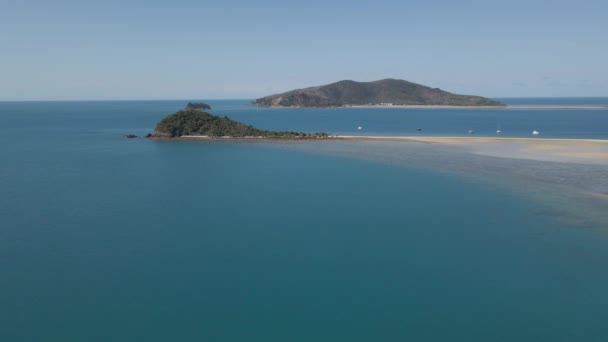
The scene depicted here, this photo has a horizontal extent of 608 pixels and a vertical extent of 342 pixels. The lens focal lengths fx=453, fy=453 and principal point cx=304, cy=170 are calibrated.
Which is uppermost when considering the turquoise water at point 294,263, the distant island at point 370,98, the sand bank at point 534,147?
the distant island at point 370,98

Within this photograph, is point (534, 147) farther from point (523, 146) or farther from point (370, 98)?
point (370, 98)

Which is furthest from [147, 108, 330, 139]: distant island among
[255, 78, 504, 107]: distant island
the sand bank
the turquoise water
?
[255, 78, 504, 107]: distant island

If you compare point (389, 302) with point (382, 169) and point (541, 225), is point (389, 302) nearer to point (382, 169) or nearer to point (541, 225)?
point (541, 225)

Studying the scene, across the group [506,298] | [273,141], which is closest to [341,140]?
[273,141]

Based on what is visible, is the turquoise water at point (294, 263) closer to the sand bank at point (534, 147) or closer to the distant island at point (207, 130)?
the sand bank at point (534, 147)

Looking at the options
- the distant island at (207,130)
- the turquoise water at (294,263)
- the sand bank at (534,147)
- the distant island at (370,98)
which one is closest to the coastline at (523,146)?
the sand bank at (534,147)

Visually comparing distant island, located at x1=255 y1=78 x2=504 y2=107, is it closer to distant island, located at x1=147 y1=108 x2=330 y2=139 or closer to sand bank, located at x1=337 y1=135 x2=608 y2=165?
distant island, located at x1=147 y1=108 x2=330 y2=139
